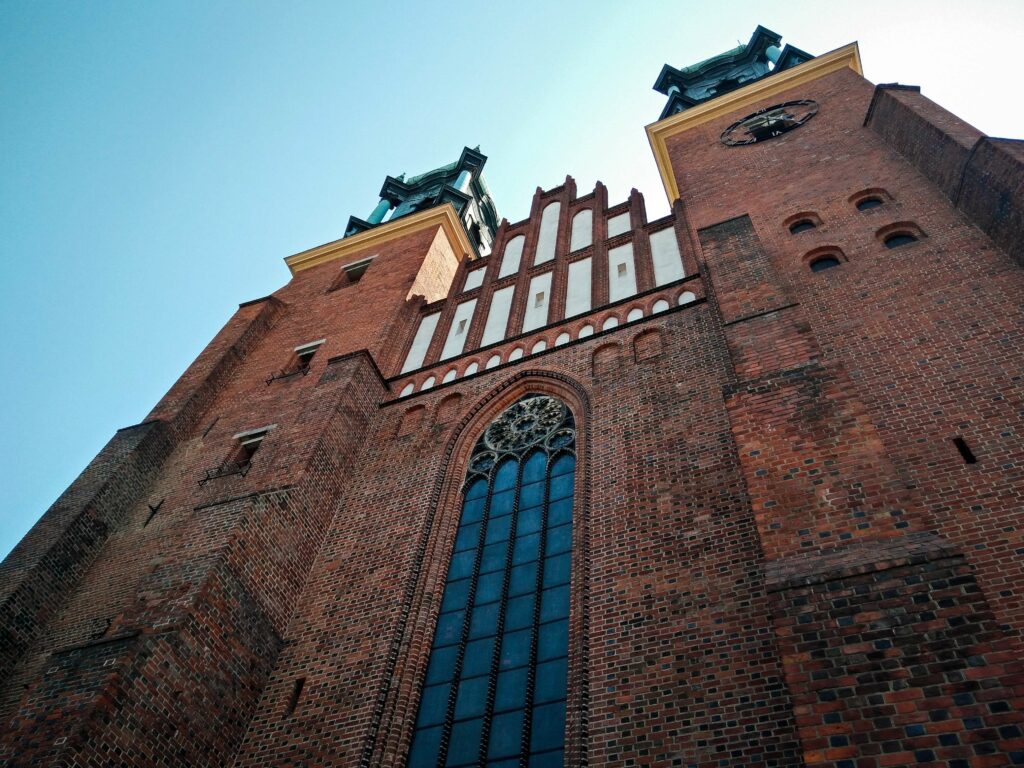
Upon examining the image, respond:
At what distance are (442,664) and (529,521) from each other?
201cm

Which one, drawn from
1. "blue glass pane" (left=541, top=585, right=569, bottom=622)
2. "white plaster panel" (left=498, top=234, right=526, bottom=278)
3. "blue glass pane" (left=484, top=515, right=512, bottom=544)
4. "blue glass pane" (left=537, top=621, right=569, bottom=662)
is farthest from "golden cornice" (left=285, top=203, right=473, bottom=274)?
"blue glass pane" (left=537, top=621, right=569, bottom=662)

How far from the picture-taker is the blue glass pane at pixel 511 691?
7000 millimetres

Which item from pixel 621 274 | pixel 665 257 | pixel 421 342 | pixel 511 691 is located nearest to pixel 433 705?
pixel 511 691

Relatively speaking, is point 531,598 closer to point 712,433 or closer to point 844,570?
point 712,433

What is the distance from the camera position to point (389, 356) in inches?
551

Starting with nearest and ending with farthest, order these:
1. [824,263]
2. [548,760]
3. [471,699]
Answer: [548,760], [471,699], [824,263]

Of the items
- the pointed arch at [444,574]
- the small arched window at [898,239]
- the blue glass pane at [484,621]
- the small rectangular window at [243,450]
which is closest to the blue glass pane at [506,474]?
the pointed arch at [444,574]

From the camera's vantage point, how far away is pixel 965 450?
6.79m

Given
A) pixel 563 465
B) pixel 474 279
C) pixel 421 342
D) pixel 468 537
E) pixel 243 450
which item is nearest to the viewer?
pixel 468 537

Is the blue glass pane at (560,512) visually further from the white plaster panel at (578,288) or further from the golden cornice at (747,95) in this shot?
the golden cornice at (747,95)

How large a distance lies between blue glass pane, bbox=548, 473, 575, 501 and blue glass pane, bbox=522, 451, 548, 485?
10.1 inches

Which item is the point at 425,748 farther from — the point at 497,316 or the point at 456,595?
the point at 497,316

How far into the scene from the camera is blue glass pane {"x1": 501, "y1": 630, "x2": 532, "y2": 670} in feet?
24.2

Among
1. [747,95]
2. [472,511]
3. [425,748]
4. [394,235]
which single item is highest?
[747,95]
